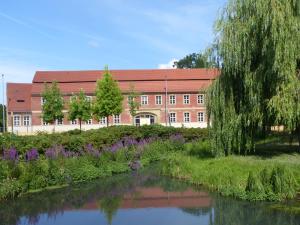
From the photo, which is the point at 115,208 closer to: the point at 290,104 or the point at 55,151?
the point at 55,151

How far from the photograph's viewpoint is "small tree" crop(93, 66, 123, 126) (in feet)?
168

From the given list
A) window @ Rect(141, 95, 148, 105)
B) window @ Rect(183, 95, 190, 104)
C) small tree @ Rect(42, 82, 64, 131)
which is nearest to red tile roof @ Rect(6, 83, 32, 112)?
window @ Rect(141, 95, 148, 105)

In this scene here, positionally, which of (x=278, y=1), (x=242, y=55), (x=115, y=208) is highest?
(x=278, y=1)

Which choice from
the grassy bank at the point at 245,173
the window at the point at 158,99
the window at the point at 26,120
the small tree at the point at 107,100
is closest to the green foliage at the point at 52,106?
the small tree at the point at 107,100

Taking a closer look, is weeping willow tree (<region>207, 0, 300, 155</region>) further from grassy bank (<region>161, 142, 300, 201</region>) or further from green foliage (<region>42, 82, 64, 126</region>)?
green foliage (<region>42, 82, 64, 126</region>)

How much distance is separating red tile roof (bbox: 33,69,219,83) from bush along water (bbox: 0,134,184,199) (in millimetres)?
45013

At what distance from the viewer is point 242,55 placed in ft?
58.9

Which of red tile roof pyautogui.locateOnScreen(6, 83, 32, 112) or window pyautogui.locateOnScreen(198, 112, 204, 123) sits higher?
red tile roof pyautogui.locateOnScreen(6, 83, 32, 112)

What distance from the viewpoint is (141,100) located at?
2640 inches

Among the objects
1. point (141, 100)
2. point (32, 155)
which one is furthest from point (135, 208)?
point (141, 100)

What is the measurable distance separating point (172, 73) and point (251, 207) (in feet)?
193

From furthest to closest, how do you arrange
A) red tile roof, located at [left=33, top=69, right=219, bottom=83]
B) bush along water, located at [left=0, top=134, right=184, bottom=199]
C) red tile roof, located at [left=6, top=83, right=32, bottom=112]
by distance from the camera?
red tile roof, located at [left=33, top=69, right=219, bottom=83] < red tile roof, located at [left=6, top=83, right=32, bottom=112] < bush along water, located at [left=0, top=134, right=184, bottom=199]

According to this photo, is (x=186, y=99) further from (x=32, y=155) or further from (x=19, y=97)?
(x=32, y=155)

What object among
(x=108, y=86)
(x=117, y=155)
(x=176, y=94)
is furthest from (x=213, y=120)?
(x=176, y=94)
